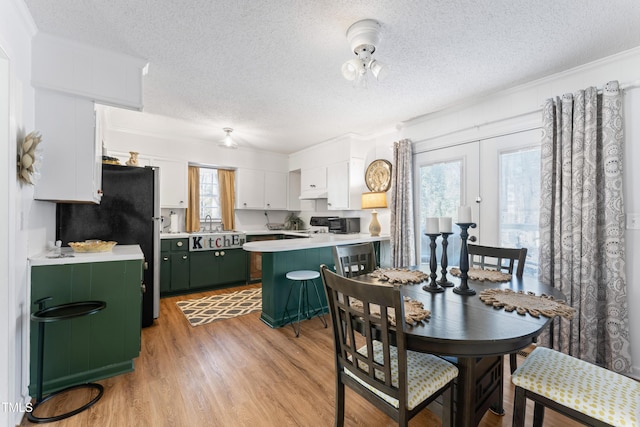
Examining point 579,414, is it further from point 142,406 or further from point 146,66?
point 146,66

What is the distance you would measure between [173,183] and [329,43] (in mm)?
3484

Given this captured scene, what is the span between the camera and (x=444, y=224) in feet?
6.09

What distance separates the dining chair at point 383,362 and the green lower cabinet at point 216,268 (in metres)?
3.42

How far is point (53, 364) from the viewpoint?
1925 millimetres

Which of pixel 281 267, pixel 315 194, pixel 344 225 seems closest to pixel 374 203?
pixel 344 225

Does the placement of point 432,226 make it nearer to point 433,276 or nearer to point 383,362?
point 433,276

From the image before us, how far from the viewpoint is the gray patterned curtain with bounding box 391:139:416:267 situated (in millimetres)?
3719

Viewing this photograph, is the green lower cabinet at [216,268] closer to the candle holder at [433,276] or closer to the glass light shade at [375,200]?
the glass light shade at [375,200]

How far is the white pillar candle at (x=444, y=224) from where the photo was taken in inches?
72.5

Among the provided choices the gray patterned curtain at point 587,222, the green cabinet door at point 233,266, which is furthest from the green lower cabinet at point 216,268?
the gray patterned curtain at point 587,222

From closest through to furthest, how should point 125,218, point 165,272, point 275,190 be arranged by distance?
point 125,218, point 165,272, point 275,190

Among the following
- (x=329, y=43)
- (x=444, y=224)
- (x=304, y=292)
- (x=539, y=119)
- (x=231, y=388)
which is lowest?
(x=231, y=388)

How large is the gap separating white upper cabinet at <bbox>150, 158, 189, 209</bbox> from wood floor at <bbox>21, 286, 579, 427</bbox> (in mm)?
2173

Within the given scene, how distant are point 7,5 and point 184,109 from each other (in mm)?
1795
